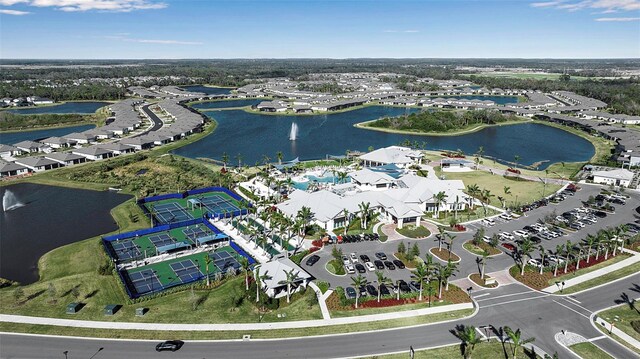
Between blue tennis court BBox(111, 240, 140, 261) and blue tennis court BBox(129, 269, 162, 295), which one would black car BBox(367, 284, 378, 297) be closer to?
blue tennis court BBox(129, 269, 162, 295)

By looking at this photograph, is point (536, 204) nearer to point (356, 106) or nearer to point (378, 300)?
point (378, 300)

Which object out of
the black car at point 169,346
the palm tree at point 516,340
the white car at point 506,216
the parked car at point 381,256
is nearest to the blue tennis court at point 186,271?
the black car at point 169,346

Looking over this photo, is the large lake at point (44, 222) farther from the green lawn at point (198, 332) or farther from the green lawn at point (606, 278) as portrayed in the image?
the green lawn at point (606, 278)

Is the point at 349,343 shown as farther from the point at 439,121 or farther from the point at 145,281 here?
the point at 439,121

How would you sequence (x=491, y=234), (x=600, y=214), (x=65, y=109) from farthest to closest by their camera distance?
1. (x=65, y=109)
2. (x=600, y=214)
3. (x=491, y=234)

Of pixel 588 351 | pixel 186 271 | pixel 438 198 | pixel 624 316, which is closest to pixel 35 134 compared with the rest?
pixel 186 271
